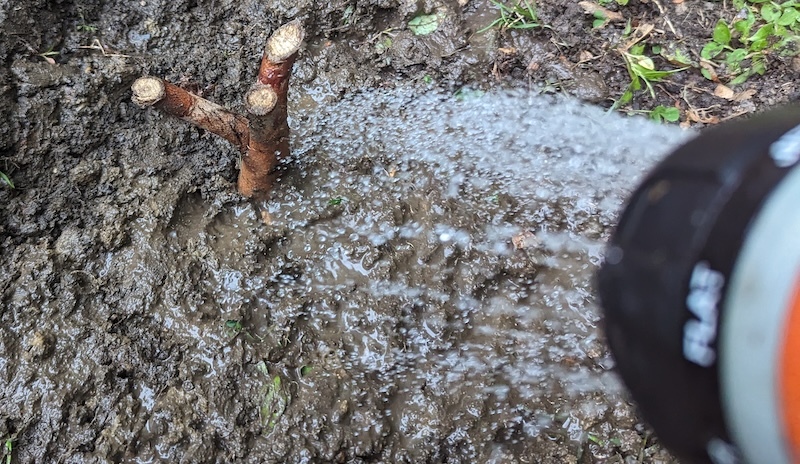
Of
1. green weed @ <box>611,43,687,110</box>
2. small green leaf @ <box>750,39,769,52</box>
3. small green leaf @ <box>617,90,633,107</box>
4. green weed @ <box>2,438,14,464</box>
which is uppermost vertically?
small green leaf @ <box>750,39,769,52</box>

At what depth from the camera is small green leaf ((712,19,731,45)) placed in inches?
83.5

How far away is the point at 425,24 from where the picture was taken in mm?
2301

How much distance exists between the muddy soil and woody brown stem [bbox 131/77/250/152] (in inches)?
11.9

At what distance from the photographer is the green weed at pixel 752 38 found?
209cm

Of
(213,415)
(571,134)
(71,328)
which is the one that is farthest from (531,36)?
(71,328)

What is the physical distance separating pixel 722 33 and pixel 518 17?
2.61 feet

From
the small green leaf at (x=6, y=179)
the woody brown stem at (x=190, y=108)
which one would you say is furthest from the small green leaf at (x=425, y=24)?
the small green leaf at (x=6, y=179)

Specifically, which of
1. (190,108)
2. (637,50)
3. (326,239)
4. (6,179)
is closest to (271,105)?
(190,108)

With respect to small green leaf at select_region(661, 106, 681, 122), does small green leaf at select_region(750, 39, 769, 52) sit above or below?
above

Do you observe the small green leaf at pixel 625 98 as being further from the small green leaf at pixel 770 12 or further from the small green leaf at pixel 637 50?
the small green leaf at pixel 770 12

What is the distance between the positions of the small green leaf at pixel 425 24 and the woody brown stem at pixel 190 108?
0.91m

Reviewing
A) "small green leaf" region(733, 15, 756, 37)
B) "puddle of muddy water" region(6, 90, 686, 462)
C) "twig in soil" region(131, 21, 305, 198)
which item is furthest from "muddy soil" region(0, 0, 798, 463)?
"twig in soil" region(131, 21, 305, 198)

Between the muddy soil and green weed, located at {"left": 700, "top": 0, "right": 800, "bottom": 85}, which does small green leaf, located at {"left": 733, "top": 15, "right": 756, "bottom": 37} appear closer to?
green weed, located at {"left": 700, "top": 0, "right": 800, "bottom": 85}

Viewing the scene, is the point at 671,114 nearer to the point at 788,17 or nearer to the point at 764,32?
the point at 764,32
